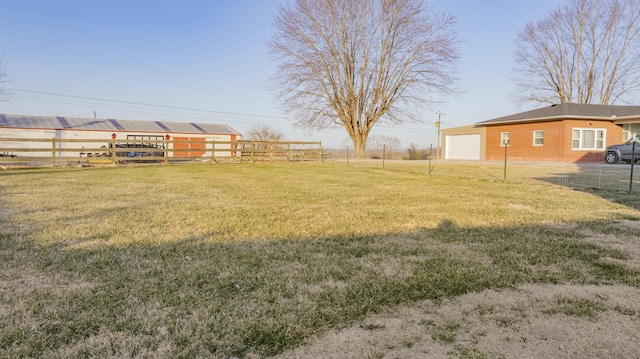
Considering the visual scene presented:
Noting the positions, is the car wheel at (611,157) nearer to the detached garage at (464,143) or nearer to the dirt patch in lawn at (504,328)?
the detached garage at (464,143)

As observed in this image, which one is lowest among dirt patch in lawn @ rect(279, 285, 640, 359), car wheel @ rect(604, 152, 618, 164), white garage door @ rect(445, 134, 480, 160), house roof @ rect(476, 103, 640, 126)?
dirt patch in lawn @ rect(279, 285, 640, 359)

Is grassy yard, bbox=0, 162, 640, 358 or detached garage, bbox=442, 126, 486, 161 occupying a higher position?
detached garage, bbox=442, 126, 486, 161

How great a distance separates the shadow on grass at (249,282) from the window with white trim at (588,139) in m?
19.7

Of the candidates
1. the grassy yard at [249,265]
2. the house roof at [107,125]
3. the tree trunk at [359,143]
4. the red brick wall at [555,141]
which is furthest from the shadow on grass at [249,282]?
the house roof at [107,125]

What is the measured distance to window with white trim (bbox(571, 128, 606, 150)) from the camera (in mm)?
19734

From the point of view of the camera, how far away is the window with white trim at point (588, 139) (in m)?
19.7

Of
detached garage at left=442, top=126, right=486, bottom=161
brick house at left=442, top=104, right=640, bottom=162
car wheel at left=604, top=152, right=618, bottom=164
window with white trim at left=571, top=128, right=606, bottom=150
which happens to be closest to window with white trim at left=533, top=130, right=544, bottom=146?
brick house at left=442, top=104, right=640, bottom=162

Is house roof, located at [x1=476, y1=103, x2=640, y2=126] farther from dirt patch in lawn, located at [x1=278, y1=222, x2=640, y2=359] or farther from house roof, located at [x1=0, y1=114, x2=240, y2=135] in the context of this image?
house roof, located at [x1=0, y1=114, x2=240, y2=135]

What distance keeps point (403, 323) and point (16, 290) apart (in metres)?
2.17

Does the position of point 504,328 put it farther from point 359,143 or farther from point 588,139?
point 359,143

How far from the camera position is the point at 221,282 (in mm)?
2256

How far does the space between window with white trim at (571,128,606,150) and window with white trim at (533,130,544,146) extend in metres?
1.53

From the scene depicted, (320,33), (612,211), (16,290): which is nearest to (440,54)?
(320,33)

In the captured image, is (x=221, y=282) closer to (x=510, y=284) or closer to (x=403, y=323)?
(x=403, y=323)
